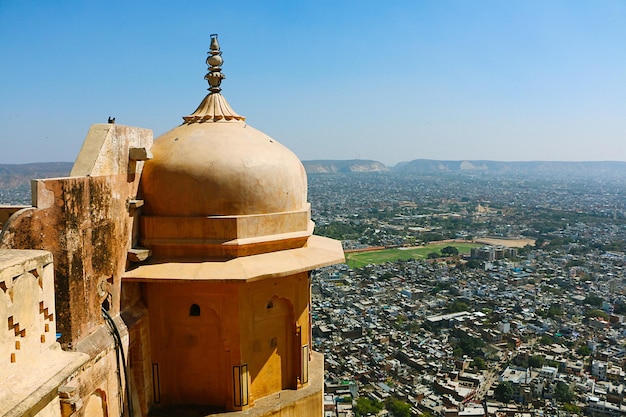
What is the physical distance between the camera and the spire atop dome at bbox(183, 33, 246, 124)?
519 cm

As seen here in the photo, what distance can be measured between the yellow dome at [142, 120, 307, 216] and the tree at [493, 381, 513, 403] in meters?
24.9

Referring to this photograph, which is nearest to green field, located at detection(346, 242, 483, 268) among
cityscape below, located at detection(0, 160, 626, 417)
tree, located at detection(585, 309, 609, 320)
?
cityscape below, located at detection(0, 160, 626, 417)

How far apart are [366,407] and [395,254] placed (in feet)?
130

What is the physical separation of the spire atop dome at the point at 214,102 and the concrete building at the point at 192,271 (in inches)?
0.8

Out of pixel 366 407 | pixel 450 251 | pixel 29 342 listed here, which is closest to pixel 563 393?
pixel 366 407

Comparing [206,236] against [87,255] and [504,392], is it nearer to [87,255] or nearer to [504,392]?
[87,255]

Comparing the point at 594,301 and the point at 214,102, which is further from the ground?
the point at 214,102

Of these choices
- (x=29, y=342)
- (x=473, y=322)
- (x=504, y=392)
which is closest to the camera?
(x=29, y=342)

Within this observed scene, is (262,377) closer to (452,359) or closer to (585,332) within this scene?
(452,359)

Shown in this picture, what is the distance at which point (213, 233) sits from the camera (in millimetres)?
4508

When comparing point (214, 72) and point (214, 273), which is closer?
point (214, 273)

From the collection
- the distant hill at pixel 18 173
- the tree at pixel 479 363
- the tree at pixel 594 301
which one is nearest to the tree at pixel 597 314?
the tree at pixel 594 301

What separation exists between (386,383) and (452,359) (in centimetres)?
540

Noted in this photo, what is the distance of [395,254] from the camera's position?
6288cm
